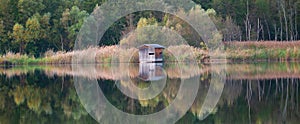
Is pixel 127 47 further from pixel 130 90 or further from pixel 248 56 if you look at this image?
pixel 130 90

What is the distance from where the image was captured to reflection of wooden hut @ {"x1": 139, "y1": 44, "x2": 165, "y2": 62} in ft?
87.4

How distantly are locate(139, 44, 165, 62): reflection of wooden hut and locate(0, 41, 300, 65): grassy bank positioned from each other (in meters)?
0.37

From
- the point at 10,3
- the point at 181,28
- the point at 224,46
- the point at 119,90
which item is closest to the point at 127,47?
the point at 181,28

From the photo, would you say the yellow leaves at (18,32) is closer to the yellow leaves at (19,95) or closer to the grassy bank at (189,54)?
the grassy bank at (189,54)

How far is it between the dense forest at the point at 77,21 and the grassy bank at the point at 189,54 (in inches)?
138

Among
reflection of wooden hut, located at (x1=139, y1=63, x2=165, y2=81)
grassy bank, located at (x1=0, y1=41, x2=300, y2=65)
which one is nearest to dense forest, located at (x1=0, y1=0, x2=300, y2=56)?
grassy bank, located at (x1=0, y1=41, x2=300, y2=65)

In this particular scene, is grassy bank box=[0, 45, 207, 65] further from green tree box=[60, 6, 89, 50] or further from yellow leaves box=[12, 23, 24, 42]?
green tree box=[60, 6, 89, 50]

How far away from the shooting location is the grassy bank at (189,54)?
24.8m

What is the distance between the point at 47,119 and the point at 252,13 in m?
31.1

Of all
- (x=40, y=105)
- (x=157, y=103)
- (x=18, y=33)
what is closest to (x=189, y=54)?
(x=18, y=33)

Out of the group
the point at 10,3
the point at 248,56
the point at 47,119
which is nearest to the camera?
the point at 47,119

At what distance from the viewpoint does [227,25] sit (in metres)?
31.1

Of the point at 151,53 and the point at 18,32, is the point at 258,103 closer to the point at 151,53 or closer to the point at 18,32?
the point at 151,53

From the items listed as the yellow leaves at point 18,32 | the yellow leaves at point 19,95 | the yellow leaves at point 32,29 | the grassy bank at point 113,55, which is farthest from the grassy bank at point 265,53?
the yellow leaves at point 19,95
